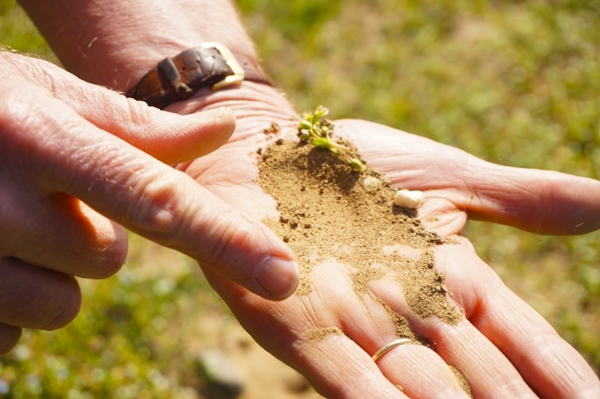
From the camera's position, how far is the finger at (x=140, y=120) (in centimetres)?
211

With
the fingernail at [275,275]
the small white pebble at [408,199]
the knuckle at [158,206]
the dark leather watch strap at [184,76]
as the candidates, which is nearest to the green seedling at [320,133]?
the small white pebble at [408,199]

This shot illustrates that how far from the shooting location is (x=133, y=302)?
3703mm

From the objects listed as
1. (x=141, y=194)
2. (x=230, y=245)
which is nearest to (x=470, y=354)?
(x=230, y=245)

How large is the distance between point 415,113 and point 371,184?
2307 mm

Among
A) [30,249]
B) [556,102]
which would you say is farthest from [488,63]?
[30,249]

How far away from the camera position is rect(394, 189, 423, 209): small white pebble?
2.66m

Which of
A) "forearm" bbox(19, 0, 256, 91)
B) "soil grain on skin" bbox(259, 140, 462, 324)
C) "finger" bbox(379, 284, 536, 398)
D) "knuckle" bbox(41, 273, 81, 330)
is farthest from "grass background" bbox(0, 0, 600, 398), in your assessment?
"finger" bbox(379, 284, 536, 398)

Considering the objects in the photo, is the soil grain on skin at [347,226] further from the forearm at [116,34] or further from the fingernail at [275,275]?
the forearm at [116,34]

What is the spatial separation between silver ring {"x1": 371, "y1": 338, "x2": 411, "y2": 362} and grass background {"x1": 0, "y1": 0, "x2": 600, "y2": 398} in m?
1.61

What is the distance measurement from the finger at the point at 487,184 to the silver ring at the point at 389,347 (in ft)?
2.49

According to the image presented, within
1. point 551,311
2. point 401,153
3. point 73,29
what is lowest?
point 551,311

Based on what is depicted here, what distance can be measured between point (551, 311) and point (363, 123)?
76.1 inches

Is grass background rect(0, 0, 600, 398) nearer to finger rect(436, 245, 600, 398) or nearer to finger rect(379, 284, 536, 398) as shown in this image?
finger rect(436, 245, 600, 398)

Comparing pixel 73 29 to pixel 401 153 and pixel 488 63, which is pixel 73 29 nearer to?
pixel 401 153
